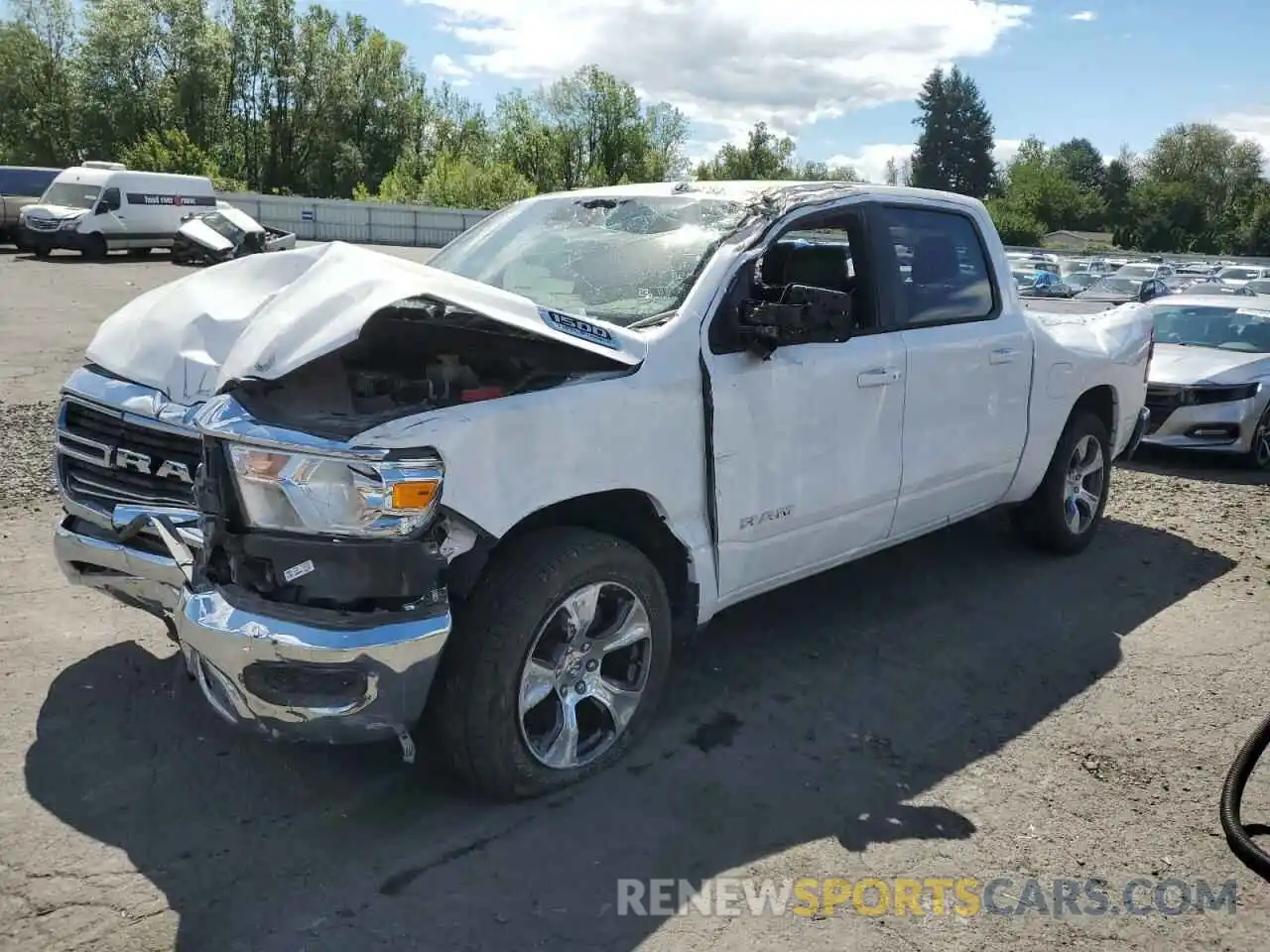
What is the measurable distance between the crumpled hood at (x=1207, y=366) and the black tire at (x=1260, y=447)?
36 cm

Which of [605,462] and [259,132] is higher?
[259,132]

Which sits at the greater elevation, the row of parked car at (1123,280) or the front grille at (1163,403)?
the row of parked car at (1123,280)

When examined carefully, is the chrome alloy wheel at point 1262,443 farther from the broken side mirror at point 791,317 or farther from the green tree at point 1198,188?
the green tree at point 1198,188

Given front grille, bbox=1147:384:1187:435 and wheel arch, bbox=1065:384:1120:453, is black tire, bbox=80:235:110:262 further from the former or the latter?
wheel arch, bbox=1065:384:1120:453

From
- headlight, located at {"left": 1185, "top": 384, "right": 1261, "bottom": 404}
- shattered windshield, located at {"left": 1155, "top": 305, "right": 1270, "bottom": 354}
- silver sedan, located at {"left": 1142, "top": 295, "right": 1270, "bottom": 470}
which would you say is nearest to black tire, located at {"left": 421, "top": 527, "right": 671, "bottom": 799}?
silver sedan, located at {"left": 1142, "top": 295, "right": 1270, "bottom": 470}

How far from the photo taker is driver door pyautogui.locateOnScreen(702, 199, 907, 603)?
393 cm

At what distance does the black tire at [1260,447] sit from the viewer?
8.95m

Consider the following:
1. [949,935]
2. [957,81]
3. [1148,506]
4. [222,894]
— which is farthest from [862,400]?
[957,81]

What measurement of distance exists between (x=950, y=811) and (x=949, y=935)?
628 millimetres

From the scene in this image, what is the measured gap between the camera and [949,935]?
2.98 meters

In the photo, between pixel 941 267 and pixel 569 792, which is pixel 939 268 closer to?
pixel 941 267

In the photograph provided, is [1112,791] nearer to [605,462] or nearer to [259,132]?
[605,462]

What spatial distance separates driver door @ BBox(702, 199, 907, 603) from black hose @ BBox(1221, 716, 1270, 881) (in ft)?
Result: 5.18

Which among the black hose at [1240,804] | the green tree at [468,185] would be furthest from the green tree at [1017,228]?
the black hose at [1240,804]
